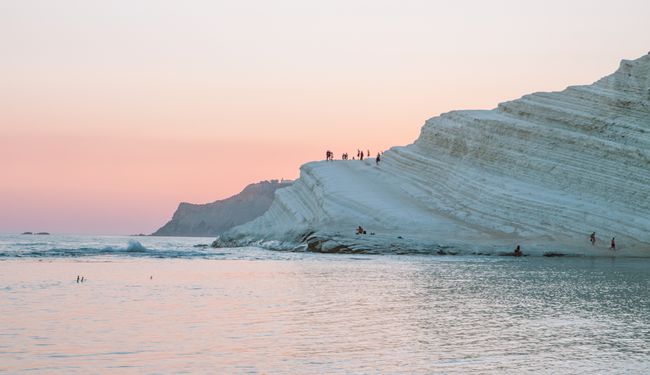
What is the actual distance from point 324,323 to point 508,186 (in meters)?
45.3

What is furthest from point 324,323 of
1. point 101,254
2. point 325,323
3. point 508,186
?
point 508,186

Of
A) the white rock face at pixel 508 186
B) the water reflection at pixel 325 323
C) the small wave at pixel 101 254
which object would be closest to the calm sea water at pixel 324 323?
the water reflection at pixel 325 323

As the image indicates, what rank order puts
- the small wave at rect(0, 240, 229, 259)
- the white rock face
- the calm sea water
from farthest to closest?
1. the white rock face
2. the small wave at rect(0, 240, 229, 259)
3. the calm sea water

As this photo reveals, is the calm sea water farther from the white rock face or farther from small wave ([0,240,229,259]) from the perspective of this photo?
the white rock face

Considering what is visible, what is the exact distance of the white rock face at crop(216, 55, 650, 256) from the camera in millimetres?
57656

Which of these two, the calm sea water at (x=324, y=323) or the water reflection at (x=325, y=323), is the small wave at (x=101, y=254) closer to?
the calm sea water at (x=324, y=323)

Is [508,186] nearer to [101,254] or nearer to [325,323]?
[101,254]

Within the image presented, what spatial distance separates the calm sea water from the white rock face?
2294 centimetres

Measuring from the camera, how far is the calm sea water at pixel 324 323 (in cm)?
1459

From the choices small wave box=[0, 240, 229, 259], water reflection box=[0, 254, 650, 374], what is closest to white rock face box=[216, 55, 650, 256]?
small wave box=[0, 240, 229, 259]

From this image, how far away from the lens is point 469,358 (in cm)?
1507

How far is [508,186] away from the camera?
206ft

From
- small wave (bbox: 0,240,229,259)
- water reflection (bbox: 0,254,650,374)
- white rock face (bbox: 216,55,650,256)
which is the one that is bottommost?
water reflection (bbox: 0,254,650,374)

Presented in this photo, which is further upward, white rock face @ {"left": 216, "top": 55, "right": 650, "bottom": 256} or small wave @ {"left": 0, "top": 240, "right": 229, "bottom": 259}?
white rock face @ {"left": 216, "top": 55, "right": 650, "bottom": 256}
